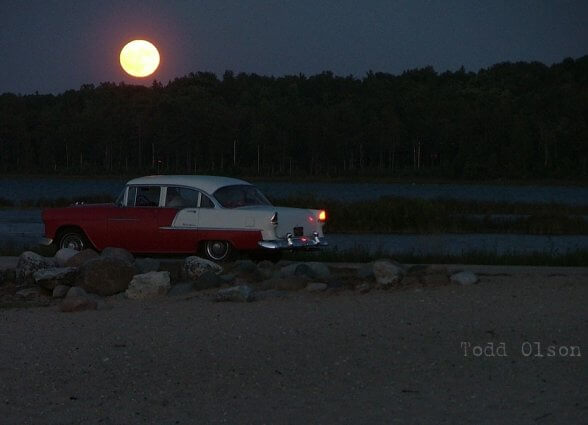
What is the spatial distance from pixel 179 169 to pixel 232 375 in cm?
10216

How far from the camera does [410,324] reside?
11.2 m

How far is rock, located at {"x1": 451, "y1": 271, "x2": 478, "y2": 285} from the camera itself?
1352cm

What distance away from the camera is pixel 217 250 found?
1647 cm

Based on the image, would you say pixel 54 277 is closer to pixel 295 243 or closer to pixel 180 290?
pixel 180 290

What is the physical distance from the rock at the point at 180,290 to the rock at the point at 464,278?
12.0ft

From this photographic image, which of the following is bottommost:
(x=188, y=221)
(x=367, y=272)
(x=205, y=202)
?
(x=367, y=272)

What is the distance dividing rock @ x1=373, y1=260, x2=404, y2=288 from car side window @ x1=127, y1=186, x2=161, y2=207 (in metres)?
4.85

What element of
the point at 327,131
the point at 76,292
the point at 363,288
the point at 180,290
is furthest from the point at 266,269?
the point at 327,131

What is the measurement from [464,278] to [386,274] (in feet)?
3.47

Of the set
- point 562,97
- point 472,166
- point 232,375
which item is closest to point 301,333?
point 232,375

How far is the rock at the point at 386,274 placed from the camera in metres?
13.7

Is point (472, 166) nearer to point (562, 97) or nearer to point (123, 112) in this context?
point (562, 97)

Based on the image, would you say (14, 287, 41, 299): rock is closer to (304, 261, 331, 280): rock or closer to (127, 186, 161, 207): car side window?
(127, 186, 161, 207): car side window

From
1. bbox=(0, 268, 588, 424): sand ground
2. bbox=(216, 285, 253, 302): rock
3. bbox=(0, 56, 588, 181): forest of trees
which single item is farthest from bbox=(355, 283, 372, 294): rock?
bbox=(0, 56, 588, 181): forest of trees
